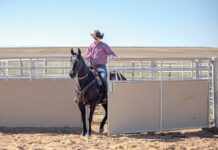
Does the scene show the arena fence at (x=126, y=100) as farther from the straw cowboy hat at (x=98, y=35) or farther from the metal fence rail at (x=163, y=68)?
the straw cowboy hat at (x=98, y=35)

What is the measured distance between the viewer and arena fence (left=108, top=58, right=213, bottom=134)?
6434 millimetres

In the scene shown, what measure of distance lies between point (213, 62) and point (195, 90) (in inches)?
34.5

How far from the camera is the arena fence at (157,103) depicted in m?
6.43

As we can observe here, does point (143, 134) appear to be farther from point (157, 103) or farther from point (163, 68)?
point (163, 68)

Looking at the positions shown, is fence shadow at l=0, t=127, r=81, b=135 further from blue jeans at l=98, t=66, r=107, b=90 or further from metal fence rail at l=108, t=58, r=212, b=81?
metal fence rail at l=108, t=58, r=212, b=81

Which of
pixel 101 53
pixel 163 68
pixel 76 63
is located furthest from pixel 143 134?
pixel 76 63

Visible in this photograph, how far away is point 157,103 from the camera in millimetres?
6707

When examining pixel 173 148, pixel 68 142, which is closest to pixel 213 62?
pixel 173 148

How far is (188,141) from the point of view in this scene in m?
5.75

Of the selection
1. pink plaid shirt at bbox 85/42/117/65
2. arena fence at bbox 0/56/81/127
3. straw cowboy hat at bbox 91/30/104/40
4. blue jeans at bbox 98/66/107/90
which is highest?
straw cowboy hat at bbox 91/30/104/40

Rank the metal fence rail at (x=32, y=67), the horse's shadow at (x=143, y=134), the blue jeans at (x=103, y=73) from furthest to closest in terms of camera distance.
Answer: the metal fence rail at (x=32, y=67) < the blue jeans at (x=103, y=73) < the horse's shadow at (x=143, y=134)

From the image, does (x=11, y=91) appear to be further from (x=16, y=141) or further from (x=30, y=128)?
(x=16, y=141)

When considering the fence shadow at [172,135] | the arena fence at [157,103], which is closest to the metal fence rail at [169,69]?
the arena fence at [157,103]

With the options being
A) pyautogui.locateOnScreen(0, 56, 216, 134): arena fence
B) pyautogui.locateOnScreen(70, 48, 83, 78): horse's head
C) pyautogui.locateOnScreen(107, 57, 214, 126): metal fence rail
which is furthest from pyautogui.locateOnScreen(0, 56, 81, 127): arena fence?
pyautogui.locateOnScreen(107, 57, 214, 126): metal fence rail
